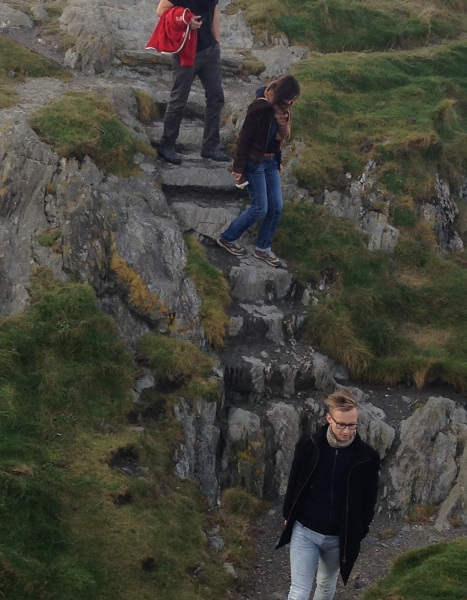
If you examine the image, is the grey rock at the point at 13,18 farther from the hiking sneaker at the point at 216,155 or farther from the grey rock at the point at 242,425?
the grey rock at the point at 242,425

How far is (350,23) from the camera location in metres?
24.5

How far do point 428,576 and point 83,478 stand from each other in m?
4.41

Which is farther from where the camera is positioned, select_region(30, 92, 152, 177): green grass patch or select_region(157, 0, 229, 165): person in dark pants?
select_region(157, 0, 229, 165): person in dark pants

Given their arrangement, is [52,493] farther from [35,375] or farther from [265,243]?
[265,243]

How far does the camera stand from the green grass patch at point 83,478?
852 cm

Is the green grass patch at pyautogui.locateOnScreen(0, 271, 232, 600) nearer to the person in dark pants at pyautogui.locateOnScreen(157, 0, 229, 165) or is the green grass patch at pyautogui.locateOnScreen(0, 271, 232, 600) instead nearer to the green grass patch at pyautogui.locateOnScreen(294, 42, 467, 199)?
the person in dark pants at pyautogui.locateOnScreen(157, 0, 229, 165)

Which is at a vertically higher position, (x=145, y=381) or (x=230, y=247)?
(x=230, y=247)

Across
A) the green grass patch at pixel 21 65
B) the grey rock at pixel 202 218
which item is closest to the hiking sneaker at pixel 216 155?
the grey rock at pixel 202 218

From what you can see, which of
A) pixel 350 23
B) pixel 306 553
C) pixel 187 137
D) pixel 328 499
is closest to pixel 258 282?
pixel 187 137

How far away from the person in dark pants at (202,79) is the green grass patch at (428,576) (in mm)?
10112

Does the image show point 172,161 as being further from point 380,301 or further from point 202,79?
point 380,301

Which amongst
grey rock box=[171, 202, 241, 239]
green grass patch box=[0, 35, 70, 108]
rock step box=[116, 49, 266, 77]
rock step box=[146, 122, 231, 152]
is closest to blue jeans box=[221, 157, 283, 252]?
grey rock box=[171, 202, 241, 239]

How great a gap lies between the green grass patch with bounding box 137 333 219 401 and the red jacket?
611cm

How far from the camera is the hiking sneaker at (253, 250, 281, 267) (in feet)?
49.2
